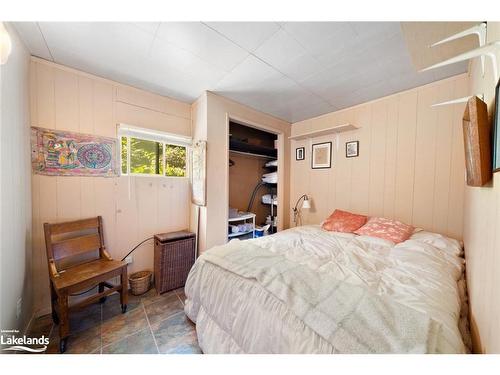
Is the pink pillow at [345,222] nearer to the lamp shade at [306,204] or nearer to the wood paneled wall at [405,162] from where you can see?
the wood paneled wall at [405,162]

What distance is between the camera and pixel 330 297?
0.94 metres

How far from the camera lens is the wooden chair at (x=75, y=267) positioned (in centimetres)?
137

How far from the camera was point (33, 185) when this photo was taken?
1630mm

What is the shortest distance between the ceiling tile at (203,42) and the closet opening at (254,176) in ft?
4.38

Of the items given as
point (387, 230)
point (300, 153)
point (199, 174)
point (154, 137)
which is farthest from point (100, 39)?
point (387, 230)

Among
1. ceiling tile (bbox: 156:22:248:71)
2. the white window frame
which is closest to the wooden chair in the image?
the white window frame

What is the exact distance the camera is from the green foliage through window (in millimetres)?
2170

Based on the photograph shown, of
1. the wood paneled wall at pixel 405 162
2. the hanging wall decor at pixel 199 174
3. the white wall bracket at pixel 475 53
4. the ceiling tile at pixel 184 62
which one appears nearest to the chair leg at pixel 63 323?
the hanging wall decor at pixel 199 174

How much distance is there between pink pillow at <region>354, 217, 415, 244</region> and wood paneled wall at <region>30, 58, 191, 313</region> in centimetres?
230

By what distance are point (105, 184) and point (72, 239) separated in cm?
60

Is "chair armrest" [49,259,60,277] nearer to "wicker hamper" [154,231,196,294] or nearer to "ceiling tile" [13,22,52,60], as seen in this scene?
"wicker hamper" [154,231,196,294]
